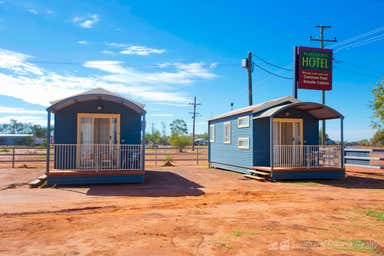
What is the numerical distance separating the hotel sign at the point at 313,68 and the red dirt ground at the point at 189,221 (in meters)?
8.89

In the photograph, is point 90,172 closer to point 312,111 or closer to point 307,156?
point 307,156

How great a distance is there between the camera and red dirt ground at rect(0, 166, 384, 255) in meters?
4.05

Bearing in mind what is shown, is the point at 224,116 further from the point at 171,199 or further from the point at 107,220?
the point at 107,220

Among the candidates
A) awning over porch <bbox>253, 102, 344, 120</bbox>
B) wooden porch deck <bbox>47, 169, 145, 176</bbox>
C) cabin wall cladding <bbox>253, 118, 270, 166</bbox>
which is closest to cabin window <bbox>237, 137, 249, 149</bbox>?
cabin wall cladding <bbox>253, 118, 270, 166</bbox>

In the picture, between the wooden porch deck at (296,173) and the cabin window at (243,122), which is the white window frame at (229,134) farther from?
the wooden porch deck at (296,173)

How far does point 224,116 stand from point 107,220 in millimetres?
10731

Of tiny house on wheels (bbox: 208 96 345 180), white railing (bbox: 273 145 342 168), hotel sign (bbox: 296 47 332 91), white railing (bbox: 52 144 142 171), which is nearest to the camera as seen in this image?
white railing (bbox: 52 144 142 171)

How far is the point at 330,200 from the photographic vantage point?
7594 millimetres

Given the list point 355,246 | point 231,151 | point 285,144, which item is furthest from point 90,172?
point 285,144

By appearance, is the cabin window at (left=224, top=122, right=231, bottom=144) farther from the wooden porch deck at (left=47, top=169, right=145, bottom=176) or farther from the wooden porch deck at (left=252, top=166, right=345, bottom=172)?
the wooden porch deck at (left=47, top=169, right=145, bottom=176)

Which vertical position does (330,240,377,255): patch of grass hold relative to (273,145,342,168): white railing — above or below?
below

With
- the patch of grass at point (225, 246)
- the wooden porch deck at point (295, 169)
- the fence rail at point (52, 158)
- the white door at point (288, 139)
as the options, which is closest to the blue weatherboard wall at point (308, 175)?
the wooden porch deck at point (295, 169)

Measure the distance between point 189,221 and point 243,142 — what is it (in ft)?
27.7

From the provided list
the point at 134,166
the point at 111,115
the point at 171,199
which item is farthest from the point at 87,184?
the point at 171,199
